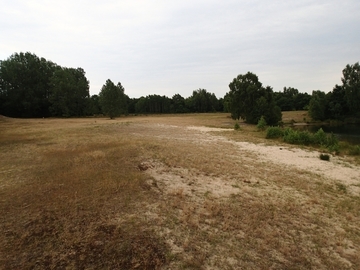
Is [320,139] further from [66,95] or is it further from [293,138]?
[66,95]

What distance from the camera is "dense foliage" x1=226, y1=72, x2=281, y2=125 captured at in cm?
4088

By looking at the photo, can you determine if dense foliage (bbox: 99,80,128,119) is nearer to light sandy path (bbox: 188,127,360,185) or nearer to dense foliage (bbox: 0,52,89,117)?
dense foliage (bbox: 0,52,89,117)

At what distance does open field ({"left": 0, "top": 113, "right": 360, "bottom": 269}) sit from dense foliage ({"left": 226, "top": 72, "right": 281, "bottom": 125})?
32.3 m

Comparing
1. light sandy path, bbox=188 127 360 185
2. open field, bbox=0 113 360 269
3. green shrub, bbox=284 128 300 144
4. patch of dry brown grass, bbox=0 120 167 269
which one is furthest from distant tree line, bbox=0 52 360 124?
patch of dry brown grass, bbox=0 120 167 269

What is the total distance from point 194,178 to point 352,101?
6069 cm

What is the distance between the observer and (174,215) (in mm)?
5480

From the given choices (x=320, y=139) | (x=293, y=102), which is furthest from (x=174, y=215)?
(x=293, y=102)

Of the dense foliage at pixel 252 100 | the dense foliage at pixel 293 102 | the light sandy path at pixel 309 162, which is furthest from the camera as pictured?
the dense foliage at pixel 293 102

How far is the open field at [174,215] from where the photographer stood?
4.06 m

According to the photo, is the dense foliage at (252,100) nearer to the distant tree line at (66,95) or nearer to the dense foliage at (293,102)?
the distant tree line at (66,95)

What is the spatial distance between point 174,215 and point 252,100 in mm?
41416

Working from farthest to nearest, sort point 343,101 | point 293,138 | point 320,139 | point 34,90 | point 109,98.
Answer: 1. point 34,90
2. point 343,101
3. point 109,98
4. point 293,138
5. point 320,139

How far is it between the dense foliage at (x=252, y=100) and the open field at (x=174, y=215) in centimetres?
3234

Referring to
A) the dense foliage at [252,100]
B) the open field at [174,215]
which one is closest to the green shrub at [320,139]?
the open field at [174,215]
